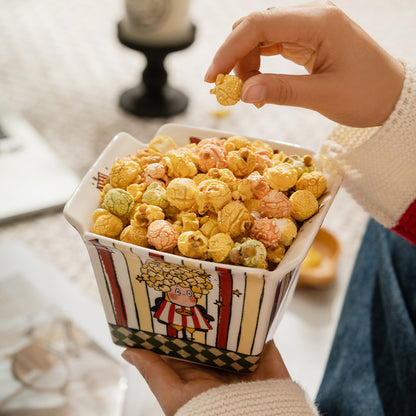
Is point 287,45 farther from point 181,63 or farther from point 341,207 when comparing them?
point 181,63

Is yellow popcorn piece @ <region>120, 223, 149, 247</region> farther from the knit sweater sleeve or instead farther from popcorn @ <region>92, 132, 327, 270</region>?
the knit sweater sleeve

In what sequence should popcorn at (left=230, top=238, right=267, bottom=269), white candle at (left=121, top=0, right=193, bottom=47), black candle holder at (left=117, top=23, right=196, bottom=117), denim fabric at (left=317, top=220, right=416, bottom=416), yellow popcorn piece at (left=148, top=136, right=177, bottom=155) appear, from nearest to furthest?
popcorn at (left=230, top=238, right=267, bottom=269) → yellow popcorn piece at (left=148, top=136, right=177, bottom=155) → denim fabric at (left=317, top=220, right=416, bottom=416) → white candle at (left=121, top=0, right=193, bottom=47) → black candle holder at (left=117, top=23, right=196, bottom=117)

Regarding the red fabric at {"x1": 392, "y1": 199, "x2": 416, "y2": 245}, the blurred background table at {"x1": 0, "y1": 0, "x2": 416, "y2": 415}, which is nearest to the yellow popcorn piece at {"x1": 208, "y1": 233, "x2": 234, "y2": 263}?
the red fabric at {"x1": 392, "y1": 199, "x2": 416, "y2": 245}

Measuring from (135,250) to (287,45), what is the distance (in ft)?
0.82

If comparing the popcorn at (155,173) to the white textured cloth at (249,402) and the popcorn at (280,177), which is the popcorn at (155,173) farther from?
the white textured cloth at (249,402)

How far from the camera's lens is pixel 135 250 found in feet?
1.20

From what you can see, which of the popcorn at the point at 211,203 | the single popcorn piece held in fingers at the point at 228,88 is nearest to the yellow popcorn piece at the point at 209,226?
the popcorn at the point at 211,203

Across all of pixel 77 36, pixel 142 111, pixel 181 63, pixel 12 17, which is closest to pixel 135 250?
pixel 142 111

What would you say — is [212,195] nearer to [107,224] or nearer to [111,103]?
[107,224]

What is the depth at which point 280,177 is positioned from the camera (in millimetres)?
405

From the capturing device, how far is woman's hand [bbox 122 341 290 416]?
1.53 ft

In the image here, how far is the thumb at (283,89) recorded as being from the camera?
0.38 metres

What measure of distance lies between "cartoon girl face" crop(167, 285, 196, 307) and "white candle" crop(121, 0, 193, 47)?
74 centimetres

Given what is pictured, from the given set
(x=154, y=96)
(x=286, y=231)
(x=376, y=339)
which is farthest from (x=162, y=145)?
(x=154, y=96)
